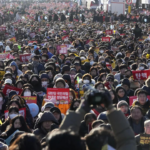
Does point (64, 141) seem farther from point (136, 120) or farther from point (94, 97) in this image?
point (136, 120)

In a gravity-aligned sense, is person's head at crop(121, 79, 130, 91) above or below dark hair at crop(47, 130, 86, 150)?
below

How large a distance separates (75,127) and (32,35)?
24.2m

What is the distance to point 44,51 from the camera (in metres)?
13.9

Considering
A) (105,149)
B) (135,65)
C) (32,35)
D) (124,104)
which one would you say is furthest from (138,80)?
(32,35)

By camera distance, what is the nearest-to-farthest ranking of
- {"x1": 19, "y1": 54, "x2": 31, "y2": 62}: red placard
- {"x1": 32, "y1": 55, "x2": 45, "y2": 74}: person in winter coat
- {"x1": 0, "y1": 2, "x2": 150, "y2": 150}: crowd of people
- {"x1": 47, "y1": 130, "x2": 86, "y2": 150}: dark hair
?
{"x1": 47, "y1": 130, "x2": 86, "y2": 150}: dark hair → {"x1": 0, "y1": 2, "x2": 150, "y2": 150}: crowd of people → {"x1": 32, "y1": 55, "x2": 45, "y2": 74}: person in winter coat → {"x1": 19, "y1": 54, "x2": 31, "y2": 62}: red placard

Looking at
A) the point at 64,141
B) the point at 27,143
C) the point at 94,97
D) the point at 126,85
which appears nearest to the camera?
the point at 64,141

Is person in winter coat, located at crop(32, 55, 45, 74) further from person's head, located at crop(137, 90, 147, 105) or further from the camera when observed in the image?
the camera

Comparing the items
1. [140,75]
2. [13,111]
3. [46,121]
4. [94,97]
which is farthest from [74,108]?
[140,75]

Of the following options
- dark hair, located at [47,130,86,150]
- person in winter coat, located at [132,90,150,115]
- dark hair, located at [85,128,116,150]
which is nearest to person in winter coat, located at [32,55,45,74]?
person in winter coat, located at [132,90,150,115]

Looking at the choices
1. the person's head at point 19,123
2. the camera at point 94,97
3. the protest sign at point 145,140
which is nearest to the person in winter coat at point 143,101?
the protest sign at point 145,140

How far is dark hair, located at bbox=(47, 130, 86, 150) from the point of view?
2.08 metres

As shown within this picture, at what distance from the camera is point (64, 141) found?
6.88 feet

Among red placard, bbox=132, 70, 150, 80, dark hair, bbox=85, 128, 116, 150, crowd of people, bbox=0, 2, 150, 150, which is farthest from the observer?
red placard, bbox=132, 70, 150, 80

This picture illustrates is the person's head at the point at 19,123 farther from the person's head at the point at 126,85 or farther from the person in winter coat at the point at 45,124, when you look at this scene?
the person's head at the point at 126,85
